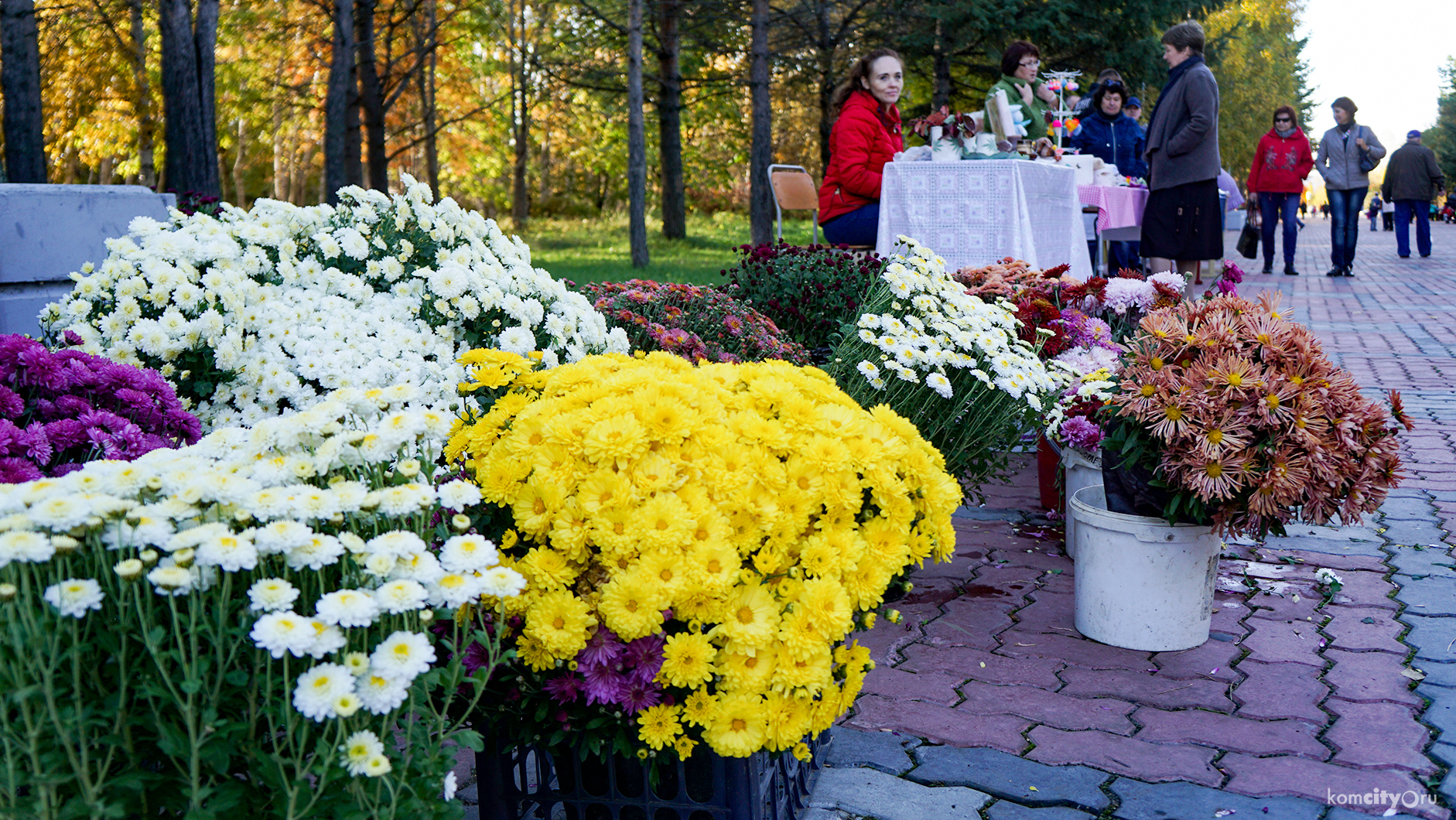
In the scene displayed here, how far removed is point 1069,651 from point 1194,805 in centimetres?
84

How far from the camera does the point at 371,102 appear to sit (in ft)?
50.8

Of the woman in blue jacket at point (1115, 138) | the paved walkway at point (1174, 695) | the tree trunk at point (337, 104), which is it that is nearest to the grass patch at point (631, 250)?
the tree trunk at point (337, 104)

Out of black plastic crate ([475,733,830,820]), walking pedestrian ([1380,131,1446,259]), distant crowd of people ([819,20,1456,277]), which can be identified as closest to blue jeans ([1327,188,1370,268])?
walking pedestrian ([1380,131,1446,259])

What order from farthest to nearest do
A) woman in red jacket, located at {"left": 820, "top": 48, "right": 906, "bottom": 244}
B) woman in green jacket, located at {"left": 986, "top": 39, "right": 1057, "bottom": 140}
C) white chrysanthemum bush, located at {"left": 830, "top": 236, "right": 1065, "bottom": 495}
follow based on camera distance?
woman in green jacket, located at {"left": 986, "top": 39, "right": 1057, "bottom": 140}
woman in red jacket, located at {"left": 820, "top": 48, "right": 906, "bottom": 244}
white chrysanthemum bush, located at {"left": 830, "top": 236, "right": 1065, "bottom": 495}

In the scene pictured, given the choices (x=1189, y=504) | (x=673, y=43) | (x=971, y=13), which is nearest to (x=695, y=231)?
(x=673, y=43)

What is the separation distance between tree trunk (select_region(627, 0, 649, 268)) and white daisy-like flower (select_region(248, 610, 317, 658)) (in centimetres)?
1266

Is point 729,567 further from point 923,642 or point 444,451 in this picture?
point 923,642

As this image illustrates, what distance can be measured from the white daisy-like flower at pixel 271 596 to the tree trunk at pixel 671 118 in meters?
17.1

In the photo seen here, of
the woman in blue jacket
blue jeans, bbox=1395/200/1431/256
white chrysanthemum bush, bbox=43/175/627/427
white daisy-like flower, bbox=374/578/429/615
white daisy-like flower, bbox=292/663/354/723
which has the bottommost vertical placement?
white daisy-like flower, bbox=292/663/354/723

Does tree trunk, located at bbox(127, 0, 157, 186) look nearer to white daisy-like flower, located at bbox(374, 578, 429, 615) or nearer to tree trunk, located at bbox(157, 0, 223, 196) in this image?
tree trunk, located at bbox(157, 0, 223, 196)

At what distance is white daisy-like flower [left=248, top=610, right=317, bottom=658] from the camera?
130 cm

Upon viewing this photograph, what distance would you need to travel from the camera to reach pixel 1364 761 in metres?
2.40

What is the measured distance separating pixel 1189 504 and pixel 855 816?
1.25 meters

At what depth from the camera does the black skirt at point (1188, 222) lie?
8.05 meters
